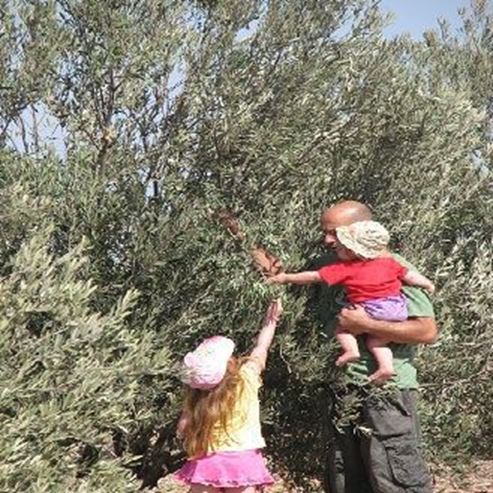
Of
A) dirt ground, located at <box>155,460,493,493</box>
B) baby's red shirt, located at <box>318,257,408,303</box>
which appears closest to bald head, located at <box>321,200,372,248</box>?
baby's red shirt, located at <box>318,257,408,303</box>

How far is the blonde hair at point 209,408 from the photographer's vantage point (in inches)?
246

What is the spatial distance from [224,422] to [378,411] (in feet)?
3.28

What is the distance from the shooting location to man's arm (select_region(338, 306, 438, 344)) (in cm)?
654

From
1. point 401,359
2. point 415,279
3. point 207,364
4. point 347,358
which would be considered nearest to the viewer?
point 207,364

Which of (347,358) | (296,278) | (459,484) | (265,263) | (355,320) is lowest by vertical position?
(459,484)

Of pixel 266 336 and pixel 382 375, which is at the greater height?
pixel 266 336

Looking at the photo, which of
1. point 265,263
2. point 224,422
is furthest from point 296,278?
point 224,422

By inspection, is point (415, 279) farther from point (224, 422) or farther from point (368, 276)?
point (224, 422)

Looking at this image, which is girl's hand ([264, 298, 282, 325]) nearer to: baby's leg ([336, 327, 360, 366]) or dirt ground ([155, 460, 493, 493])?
baby's leg ([336, 327, 360, 366])

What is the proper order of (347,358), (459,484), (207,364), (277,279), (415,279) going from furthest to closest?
(459,484) < (415,279) < (347,358) < (277,279) < (207,364)

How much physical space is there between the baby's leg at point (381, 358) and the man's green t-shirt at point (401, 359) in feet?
0.23

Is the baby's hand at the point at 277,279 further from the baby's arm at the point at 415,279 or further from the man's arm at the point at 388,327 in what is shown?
the baby's arm at the point at 415,279

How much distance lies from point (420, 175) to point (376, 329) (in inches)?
57.9

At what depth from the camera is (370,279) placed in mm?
6598
